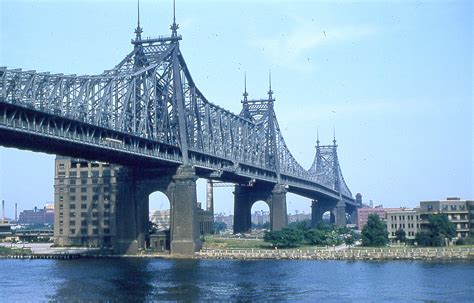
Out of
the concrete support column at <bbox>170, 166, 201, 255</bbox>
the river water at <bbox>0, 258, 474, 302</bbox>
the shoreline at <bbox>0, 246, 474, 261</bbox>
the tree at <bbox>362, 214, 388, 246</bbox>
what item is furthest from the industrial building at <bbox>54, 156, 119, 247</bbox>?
the tree at <bbox>362, 214, 388, 246</bbox>

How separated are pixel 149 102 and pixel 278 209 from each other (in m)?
55.4

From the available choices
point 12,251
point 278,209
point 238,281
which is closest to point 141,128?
point 238,281

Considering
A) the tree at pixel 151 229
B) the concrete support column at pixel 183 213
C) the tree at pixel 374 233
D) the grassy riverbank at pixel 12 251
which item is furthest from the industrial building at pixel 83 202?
the tree at pixel 374 233

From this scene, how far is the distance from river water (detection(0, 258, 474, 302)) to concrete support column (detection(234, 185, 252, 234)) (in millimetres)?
65703

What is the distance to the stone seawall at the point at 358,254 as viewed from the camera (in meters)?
88.1

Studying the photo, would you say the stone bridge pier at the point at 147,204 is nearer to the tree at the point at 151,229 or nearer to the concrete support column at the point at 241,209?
the tree at the point at 151,229

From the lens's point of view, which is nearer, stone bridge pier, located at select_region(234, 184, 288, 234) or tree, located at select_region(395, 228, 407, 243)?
tree, located at select_region(395, 228, 407, 243)

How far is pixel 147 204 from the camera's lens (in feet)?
337

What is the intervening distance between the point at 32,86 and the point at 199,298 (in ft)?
93.4

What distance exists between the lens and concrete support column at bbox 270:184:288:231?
146 meters

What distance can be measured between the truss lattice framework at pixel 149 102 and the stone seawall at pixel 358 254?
46.2ft

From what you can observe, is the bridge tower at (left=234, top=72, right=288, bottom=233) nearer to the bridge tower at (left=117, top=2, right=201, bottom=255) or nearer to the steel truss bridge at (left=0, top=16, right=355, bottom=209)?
the steel truss bridge at (left=0, top=16, right=355, bottom=209)

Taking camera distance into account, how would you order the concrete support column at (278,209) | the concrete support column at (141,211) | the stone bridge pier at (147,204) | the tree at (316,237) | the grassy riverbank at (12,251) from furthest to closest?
the concrete support column at (278,209) < the tree at (316,237) < the grassy riverbank at (12,251) < the concrete support column at (141,211) < the stone bridge pier at (147,204)

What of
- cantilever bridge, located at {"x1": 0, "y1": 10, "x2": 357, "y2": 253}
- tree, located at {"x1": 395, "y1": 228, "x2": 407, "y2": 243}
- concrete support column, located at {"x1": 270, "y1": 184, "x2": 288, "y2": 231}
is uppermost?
cantilever bridge, located at {"x1": 0, "y1": 10, "x2": 357, "y2": 253}
